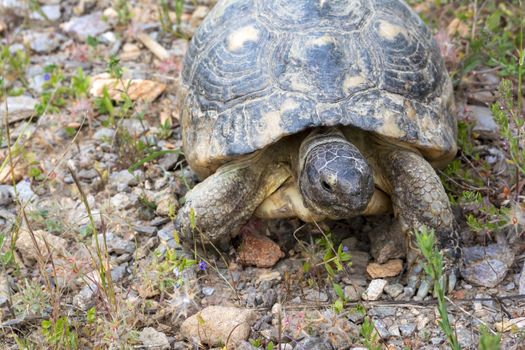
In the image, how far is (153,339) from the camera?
10.6ft

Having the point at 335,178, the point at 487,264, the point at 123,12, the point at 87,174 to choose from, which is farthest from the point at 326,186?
the point at 123,12

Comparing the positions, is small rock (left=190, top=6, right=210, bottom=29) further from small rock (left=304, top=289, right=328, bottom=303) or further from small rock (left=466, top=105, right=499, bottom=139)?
small rock (left=304, top=289, right=328, bottom=303)

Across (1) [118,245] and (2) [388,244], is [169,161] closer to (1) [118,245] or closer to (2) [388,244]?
(1) [118,245]

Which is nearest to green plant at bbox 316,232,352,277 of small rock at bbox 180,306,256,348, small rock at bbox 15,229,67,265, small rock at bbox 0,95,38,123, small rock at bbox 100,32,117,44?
small rock at bbox 180,306,256,348

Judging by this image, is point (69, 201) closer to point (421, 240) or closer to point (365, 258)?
point (365, 258)

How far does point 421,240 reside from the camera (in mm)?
2385

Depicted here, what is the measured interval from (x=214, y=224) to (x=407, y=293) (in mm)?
1050

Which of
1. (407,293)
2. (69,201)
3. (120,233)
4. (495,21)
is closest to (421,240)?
(407,293)

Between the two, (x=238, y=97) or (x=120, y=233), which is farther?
(x=120, y=233)

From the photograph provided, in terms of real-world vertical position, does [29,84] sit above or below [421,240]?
below

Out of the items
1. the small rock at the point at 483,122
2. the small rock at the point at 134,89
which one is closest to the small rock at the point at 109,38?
the small rock at the point at 134,89

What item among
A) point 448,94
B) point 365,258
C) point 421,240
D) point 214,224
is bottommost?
point 365,258

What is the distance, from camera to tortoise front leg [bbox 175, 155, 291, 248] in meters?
3.68

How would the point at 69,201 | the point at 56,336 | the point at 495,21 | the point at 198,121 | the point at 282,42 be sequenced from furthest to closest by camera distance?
the point at 495,21
the point at 69,201
the point at 198,121
the point at 282,42
the point at 56,336
